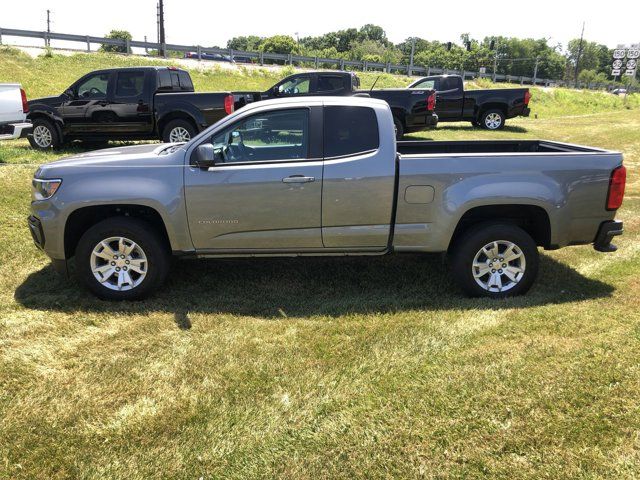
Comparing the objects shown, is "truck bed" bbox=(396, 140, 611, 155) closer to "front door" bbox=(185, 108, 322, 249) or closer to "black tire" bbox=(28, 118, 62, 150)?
"front door" bbox=(185, 108, 322, 249)

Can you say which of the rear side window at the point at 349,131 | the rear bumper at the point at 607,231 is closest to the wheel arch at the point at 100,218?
the rear side window at the point at 349,131

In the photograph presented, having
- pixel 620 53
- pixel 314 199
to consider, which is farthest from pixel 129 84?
pixel 620 53

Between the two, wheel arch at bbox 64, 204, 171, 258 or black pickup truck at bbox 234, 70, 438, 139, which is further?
black pickup truck at bbox 234, 70, 438, 139

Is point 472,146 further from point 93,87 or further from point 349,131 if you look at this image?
point 93,87

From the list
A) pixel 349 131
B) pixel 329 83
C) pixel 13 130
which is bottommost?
pixel 13 130

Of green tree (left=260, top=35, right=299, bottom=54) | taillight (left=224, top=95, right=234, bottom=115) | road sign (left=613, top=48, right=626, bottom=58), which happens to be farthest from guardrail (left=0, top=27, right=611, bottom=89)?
green tree (left=260, top=35, right=299, bottom=54)

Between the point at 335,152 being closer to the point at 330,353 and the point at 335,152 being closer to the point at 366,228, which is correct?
the point at 366,228

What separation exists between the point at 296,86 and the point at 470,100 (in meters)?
6.20

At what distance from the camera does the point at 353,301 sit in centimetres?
466

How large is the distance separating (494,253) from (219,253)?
8.07ft

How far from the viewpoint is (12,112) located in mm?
9141

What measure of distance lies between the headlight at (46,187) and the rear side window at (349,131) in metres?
2.35

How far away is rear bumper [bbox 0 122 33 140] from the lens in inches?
354

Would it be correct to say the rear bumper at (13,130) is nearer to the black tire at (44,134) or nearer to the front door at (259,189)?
the black tire at (44,134)
